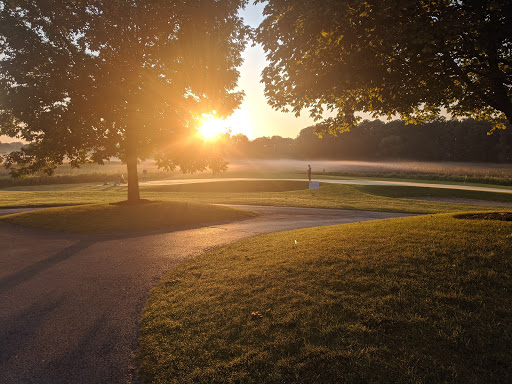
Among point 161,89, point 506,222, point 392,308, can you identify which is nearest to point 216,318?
point 392,308

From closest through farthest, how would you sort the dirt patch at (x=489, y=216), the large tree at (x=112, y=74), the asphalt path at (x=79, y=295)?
the asphalt path at (x=79, y=295) < the dirt patch at (x=489, y=216) < the large tree at (x=112, y=74)

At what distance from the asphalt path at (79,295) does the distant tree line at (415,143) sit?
243ft

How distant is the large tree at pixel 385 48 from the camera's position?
21.0 ft

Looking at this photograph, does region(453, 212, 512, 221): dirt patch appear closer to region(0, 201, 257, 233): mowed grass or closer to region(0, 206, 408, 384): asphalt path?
region(0, 206, 408, 384): asphalt path

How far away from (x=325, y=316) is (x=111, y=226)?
11.3 meters

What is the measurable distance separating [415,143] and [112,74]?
106 meters

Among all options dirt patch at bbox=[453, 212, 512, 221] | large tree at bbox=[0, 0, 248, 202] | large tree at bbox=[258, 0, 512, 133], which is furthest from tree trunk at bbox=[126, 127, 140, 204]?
dirt patch at bbox=[453, 212, 512, 221]

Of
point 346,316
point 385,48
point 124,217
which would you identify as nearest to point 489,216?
point 385,48

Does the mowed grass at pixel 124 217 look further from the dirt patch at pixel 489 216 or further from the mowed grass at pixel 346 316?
the dirt patch at pixel 489 216

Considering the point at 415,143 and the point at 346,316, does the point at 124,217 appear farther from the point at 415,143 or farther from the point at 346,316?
the point at 415,143

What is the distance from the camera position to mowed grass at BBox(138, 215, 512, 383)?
3500 millimetres

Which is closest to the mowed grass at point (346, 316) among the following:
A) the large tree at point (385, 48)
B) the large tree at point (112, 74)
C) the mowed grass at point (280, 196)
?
the large tree at point (385, 48)

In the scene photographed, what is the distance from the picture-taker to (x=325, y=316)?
14.9 feet

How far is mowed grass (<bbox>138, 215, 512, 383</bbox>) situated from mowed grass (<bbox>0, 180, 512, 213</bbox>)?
13.6 metres
